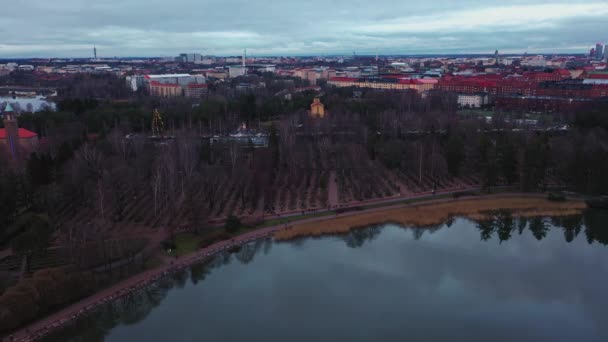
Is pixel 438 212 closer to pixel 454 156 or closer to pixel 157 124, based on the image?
pixel 454 156

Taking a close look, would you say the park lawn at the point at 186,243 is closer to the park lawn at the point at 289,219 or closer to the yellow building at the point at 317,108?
the park lawn at the point at 289,219

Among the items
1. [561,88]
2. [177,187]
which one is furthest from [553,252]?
[561,88]

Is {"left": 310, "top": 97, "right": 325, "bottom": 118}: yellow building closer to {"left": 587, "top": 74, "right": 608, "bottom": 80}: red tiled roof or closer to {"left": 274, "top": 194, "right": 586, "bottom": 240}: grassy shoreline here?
{"left": 274, "top": 194, "right": 586, "bottom": 240}: grassy shoreline

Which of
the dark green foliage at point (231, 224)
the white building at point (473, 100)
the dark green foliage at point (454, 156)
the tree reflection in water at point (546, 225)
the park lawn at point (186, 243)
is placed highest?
the white building at point (473, 100)

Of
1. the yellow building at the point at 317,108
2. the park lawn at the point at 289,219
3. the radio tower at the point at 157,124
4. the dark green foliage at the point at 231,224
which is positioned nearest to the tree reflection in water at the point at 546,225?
the park lawn at the point at 289,219

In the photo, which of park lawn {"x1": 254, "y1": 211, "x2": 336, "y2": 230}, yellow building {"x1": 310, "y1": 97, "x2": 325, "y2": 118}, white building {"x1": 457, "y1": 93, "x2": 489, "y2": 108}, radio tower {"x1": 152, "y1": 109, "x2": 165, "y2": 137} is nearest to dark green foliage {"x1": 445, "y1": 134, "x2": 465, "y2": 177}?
park lawn {"x1": 254, "y1": 211, "x2": 336, "y2": 230}

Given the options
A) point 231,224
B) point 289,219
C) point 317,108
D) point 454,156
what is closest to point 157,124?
point 317,108

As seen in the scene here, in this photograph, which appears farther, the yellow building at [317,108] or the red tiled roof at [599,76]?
the red tiled roof at [599,76]
